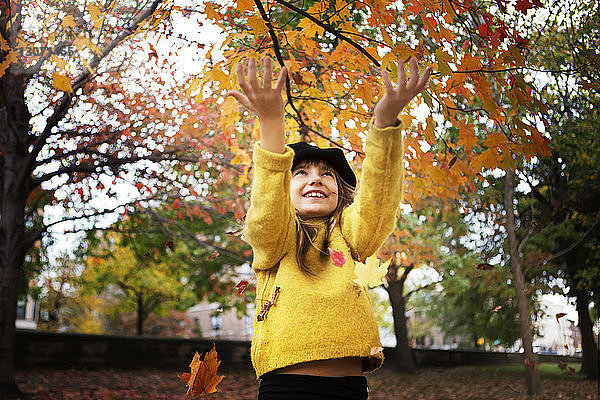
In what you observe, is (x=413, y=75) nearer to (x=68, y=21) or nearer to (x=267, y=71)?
(x=267, y=71)

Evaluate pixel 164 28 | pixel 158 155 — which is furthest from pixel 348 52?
pixel 158 155

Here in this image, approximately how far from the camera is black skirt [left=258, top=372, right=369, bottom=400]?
159cm

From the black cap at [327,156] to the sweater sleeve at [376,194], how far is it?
0.24 meters

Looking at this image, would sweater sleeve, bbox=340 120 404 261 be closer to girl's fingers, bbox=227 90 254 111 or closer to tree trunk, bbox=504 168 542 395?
girl's fingers, bbox=227 90 254 111

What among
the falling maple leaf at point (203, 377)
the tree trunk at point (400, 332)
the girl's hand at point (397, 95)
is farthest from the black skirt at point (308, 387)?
the tree trunk at point (400, 332)

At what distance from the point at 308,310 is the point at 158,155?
5827 millimetres

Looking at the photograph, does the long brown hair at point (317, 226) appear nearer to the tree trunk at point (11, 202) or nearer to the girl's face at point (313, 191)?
the girl's face at point (313, 191)

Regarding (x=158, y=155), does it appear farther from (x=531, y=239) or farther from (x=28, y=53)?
(x=531, y=239)

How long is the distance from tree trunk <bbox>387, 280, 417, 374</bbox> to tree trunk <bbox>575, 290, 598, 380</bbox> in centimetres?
406

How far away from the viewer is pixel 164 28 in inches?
224

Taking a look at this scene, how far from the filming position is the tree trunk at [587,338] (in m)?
10.4

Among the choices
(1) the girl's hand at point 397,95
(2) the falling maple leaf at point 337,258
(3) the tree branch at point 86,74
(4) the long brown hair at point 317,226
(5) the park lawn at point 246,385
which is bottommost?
(5) the park lawn at point 246,385

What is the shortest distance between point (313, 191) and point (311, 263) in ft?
1.00

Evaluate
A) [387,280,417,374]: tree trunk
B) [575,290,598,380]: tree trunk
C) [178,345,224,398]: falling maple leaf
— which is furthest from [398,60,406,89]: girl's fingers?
[387,280,417,374]: tree trunk
